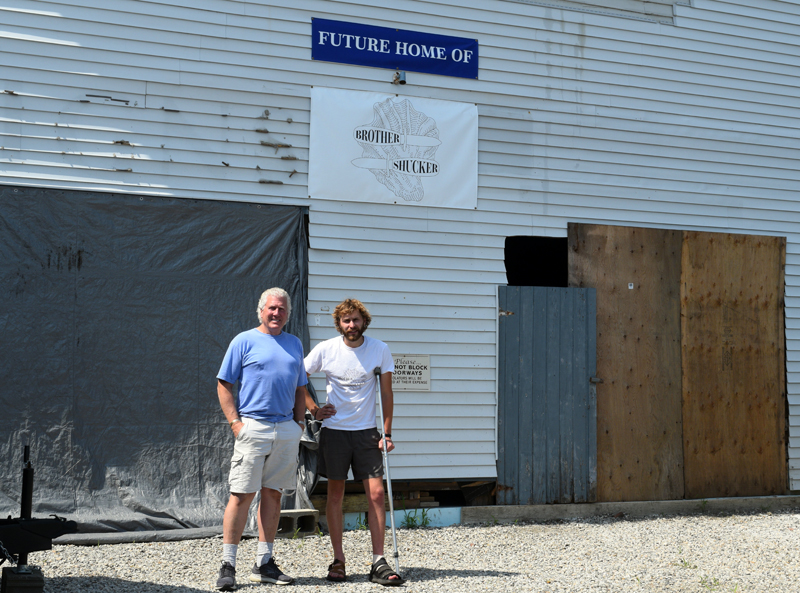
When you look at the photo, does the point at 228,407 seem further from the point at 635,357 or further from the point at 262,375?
the point at 635,357

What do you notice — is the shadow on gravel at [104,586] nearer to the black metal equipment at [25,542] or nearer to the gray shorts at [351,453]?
the black metal equipment at [25,542]

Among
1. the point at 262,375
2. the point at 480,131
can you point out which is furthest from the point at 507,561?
the point at 480,131

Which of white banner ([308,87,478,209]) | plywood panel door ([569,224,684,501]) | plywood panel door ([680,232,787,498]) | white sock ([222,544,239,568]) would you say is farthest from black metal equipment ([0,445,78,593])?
plywood panel door ([680,232,787,498])

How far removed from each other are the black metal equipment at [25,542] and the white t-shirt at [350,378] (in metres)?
1.71

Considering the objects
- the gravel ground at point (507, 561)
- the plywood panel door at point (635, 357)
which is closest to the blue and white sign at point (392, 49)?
the plywood panel door at point (635, 357)

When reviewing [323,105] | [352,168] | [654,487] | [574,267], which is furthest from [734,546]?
[323,105]

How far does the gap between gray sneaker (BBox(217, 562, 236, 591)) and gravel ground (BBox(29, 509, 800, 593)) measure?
0.14 meters

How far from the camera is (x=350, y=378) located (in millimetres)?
4996

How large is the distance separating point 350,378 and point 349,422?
0.95 ft

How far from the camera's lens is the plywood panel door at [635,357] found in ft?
24.5

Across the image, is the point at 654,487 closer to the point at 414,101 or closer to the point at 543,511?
the point at 543,511

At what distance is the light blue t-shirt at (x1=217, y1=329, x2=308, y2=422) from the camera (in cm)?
470

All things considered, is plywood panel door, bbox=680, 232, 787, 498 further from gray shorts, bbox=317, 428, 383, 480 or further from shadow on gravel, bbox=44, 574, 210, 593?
shadow on gravel, bbox=44, 574, 210, 593

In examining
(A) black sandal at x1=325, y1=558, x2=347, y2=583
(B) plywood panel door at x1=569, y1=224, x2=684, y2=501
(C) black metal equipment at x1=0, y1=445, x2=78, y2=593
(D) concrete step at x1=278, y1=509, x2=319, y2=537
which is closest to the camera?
(C) black metal equipment at x1=0, y1=445, x2=78, y2=593
